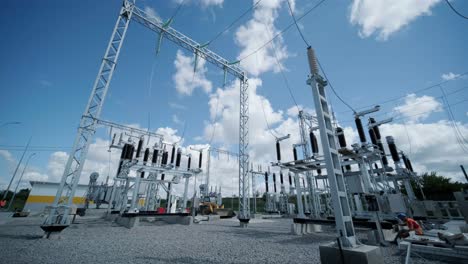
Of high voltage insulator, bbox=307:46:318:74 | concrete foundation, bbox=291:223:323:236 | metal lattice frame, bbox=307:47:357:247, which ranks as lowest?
concrete foundation, bbox=291:223:323:236

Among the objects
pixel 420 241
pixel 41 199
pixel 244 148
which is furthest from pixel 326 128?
pixel 41 199

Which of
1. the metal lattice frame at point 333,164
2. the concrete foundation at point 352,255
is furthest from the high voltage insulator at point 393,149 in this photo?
the concrete foundation at point 352,255

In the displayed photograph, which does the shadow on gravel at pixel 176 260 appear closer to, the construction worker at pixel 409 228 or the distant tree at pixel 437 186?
the construction worker at pixel 409 228

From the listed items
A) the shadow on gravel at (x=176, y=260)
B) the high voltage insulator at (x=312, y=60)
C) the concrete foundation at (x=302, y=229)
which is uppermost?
the high voltage insulator at (x=312, y=60)

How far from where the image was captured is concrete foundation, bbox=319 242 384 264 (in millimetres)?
3005

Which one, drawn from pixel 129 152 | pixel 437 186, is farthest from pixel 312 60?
pixel 437 186

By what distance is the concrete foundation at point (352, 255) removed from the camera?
3.01 meters

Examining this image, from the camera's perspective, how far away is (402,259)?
4785 mm

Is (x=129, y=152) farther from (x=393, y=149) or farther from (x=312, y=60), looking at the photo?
(x=393, y=149)

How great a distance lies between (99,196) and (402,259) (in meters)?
30.8

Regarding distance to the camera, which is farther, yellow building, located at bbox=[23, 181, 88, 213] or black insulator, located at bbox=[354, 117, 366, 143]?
yellow building, located at bbox=[23, 181, 88, 213]

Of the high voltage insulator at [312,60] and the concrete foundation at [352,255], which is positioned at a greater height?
the high voltage insulator at [312,60]

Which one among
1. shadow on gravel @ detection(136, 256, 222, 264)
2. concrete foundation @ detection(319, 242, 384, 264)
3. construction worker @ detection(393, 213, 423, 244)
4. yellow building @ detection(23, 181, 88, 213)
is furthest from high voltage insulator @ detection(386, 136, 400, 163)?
yellow building @ detection(23, 181, 88, 213)

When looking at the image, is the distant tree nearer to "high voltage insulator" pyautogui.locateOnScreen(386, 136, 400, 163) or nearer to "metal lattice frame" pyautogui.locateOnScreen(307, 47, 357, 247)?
"high voltage insulator" pyautogui.locateOnScreen(386, 136, 400, 163)
